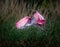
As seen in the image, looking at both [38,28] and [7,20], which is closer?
[38,28]

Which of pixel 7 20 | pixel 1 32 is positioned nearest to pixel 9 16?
pixel 7 20

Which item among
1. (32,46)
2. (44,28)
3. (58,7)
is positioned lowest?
(32,46)

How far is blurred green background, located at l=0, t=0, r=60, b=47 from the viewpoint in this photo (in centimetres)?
172

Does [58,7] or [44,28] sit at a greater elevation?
[58,7]

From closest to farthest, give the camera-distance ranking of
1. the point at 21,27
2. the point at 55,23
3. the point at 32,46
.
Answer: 1. the point at 21,27
2. the point at 32,46
3. the point at 55,23

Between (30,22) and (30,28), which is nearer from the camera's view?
(30,22)

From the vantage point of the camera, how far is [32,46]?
5.61ft

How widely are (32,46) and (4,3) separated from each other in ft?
1.63

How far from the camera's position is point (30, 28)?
175 centimetres

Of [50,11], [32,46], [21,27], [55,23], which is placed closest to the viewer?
[21,27]

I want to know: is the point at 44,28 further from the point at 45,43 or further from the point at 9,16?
the point at 9,16

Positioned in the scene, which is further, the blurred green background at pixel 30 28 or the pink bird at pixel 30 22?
the blurred green background at pixel 30 28

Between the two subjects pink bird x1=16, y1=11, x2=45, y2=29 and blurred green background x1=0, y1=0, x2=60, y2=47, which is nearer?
pink bird x1=16, y1=11, x2=45, y2=29

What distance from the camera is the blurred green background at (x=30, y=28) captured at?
1720mm
